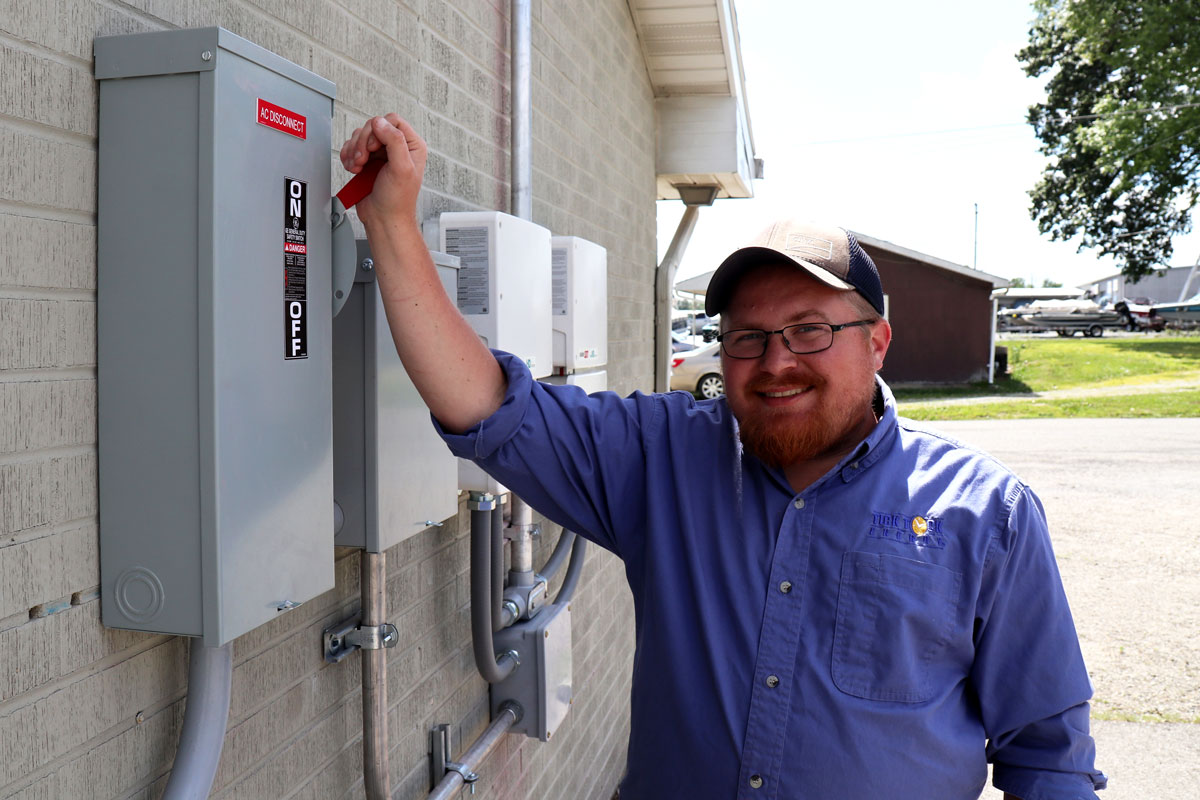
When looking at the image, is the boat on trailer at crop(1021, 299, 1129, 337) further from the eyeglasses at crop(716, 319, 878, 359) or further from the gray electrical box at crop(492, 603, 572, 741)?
the eyeglasses at crop(716, 319, 878, 359)

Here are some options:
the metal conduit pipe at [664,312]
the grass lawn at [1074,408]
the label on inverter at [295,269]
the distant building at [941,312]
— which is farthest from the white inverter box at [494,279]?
the distant building at [941,312]

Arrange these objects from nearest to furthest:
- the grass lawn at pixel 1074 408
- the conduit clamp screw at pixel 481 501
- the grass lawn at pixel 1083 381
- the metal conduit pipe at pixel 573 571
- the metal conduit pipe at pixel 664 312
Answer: the conduit clamp screw at pixel 481 501 < the metal conduit pipe at pixel 573 571 < the metal conduit pipe at pixel 664 312 < the grass lawn at pixel 1074 408 < the grass lawn at pixel 1083 381

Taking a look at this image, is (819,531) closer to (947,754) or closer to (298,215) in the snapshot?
(947,754)

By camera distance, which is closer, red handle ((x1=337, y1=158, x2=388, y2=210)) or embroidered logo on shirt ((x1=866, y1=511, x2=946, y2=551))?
red handle ((x1=337, y1=158, x2=388, y2=210))

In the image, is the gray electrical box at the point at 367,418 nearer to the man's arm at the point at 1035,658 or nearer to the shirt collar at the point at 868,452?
the shirt collar at the point at 868,452

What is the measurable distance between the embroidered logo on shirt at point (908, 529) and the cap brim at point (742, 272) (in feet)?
1.49

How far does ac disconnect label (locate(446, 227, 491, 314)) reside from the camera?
2.37m

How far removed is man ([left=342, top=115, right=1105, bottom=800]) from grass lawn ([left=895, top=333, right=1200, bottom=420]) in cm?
1575

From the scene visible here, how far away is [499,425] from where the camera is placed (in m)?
1.86

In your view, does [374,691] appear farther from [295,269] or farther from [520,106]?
[520,106]

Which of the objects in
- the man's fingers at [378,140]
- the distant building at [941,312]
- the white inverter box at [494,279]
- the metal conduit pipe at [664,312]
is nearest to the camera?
the man's fingers at [378,140]

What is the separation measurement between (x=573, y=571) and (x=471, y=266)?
1.45 meters

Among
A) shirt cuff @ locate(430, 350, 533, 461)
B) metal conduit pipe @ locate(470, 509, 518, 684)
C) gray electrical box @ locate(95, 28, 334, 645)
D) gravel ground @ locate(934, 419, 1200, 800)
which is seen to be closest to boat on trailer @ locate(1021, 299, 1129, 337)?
gravel ground @ locate(934, 419, 1200, 800)

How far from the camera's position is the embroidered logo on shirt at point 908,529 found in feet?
6.18
